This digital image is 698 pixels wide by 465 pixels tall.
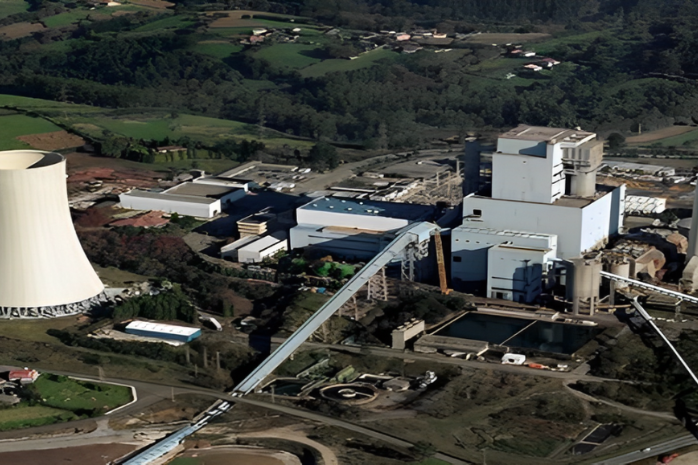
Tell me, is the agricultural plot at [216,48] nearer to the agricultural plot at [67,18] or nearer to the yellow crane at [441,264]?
the agricultural plot at [67,18]

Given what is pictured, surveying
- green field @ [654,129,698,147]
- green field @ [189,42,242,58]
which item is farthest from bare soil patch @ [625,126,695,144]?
green field @ [189,42,242,58]

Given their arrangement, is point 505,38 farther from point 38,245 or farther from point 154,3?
point 38,245

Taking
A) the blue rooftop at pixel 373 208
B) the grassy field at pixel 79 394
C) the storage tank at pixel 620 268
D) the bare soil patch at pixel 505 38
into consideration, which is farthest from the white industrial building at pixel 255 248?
the bare soil patch at pixel 505 38

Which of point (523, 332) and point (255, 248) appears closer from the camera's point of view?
point (523, 332)

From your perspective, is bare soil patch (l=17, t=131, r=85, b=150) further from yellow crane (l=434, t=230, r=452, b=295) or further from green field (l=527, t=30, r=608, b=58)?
green field (l=527, t=30, r=608, b=58)

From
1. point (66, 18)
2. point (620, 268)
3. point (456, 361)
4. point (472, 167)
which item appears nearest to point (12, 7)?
point (66, 18)

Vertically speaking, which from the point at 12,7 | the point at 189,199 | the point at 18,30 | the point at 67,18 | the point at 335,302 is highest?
the point at 12,7
